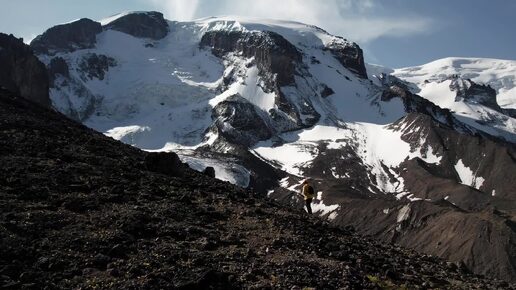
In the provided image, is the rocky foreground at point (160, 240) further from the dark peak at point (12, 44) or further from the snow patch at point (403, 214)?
the snow patch at point (403, 214)

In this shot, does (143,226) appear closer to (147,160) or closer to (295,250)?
(295,250)

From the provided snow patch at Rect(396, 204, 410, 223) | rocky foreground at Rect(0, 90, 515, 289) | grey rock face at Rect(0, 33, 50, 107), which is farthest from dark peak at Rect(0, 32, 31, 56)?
rocky foreground at Rect(0, 90, 515, 289)

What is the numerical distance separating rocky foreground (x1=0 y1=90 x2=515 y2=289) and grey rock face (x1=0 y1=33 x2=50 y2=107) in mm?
100195

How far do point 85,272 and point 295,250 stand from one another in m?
7.32

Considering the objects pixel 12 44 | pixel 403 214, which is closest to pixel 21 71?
pixel 12 44

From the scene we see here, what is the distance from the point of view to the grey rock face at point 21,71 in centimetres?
13850

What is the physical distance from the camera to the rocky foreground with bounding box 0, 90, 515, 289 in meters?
18.9

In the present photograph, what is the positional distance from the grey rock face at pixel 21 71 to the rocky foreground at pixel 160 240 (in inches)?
3945

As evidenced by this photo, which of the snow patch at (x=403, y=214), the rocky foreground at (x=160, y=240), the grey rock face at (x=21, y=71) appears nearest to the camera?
the rocky foreground at (x=160, y=240)

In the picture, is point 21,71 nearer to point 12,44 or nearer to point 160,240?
point 12,44

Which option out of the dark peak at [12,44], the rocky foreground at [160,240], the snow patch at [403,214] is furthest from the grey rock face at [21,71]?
the rocky foreground at [160,240]

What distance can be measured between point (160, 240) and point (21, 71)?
147 metres

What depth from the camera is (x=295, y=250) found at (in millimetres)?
22484

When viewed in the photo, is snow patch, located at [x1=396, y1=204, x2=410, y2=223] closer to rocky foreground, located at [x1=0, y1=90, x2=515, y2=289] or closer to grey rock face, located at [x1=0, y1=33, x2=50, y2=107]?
grey rock face, located at [x1=0, y1=33, x2=50, y2=107]
